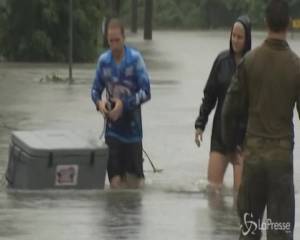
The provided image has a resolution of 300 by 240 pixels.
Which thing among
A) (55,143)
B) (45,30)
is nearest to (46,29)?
(45,30)

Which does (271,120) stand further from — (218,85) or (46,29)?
(46,29)

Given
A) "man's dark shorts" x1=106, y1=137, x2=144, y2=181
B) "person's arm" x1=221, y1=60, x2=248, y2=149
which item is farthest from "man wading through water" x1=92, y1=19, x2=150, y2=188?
"person's arm" x1=221, y1=60, x2=248, y2=149

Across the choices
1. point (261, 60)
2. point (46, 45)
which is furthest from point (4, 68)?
point (261, 60)

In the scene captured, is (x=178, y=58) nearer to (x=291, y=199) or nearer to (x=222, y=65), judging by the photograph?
(x=222, y=65)

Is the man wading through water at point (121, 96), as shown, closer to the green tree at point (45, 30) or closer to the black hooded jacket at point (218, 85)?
the black hooded jacket at point (218, 85)

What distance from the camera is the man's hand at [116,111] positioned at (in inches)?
359

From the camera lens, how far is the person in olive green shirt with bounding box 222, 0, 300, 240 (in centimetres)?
597

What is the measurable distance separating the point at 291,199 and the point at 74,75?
22.6 metres

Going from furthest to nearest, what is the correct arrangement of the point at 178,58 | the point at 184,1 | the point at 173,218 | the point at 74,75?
the point at 184,1
the point at 178,58
the point at 74,75
the point at 173,218

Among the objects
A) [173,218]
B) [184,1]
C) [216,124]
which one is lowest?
[184,1]

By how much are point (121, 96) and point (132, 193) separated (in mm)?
881

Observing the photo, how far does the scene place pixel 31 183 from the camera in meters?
9.34

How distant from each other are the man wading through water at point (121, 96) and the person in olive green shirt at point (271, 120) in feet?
10.3

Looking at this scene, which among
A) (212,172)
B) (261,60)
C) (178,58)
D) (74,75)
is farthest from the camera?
(178,58)
